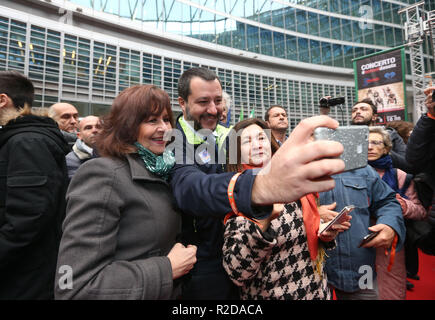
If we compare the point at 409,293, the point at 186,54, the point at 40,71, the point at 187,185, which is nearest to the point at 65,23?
the point at 40,71

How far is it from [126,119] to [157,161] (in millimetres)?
240

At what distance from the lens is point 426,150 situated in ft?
6.05

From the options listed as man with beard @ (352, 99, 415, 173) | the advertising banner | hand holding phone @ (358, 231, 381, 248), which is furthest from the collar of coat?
the advertising banner

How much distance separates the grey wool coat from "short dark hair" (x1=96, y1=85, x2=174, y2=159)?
0.07 meters

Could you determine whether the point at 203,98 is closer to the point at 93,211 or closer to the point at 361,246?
the point at 93,211

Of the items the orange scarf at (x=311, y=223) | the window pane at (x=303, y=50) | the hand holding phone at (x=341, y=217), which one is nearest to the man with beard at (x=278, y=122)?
the orange scarf at (x=311, y=223)

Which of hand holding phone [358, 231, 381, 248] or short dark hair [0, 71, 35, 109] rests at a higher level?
short dark hair [0, 71, 35, 109]

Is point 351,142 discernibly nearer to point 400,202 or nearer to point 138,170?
point 138,170

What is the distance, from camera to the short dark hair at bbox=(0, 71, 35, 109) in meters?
1.49

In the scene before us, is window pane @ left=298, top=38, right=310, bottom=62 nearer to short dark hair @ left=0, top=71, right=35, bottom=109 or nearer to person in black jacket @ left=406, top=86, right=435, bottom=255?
person in black jacket @ left=406, top=86, right=435, bottom=255

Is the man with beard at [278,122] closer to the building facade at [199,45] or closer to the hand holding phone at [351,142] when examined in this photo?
the hand holding phone at [351,142]

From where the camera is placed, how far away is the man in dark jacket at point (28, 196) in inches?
46.6
